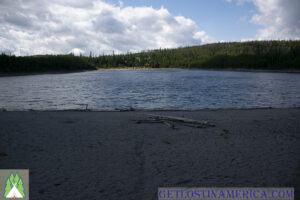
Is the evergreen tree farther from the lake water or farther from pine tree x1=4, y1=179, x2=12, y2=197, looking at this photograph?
the lake water

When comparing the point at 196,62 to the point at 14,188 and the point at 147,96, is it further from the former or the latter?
the point at 14,188

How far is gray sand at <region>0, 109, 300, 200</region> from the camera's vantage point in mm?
5793

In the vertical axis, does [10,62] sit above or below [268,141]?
above

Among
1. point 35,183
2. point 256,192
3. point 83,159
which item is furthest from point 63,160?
point 256,192

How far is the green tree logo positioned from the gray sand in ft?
0.81

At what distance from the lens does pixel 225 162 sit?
23.6 ft

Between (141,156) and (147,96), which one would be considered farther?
(147,96)

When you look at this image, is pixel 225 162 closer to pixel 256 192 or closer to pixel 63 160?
pixel 256 192

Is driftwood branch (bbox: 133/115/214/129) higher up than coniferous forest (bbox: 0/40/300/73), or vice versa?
coniferous forest (bbox: 0/40/300/73)

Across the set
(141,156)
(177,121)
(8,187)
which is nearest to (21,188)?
(8,187)

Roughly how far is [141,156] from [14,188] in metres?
3.84

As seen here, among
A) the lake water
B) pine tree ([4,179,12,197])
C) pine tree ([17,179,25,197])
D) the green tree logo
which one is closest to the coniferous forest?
the lake water

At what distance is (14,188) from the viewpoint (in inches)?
219

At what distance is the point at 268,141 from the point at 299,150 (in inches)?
53.3
